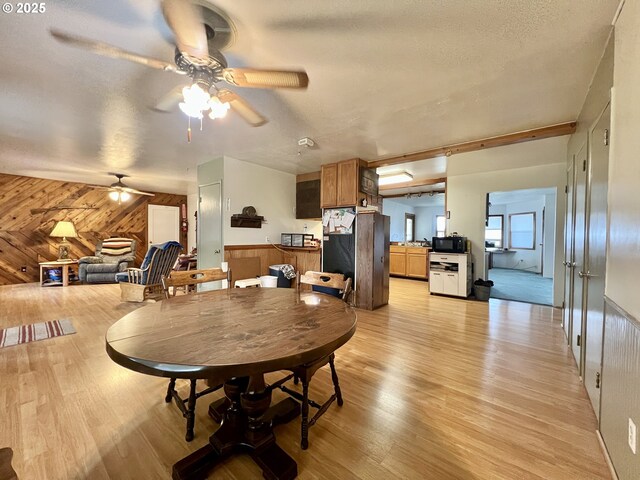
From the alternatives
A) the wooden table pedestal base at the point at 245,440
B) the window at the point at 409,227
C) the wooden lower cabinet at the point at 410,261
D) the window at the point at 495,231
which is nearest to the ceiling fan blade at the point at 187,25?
the wooden table pedestal base at the point at 245,440

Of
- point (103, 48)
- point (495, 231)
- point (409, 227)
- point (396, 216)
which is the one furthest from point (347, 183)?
point (495, 231)

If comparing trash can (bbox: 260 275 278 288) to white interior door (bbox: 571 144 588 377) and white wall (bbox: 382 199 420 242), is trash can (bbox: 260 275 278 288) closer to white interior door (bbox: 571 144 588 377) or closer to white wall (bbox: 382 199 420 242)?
white interior door (bbox: 571 144 588 377)

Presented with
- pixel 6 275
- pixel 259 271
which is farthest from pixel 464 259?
pixel 6 275

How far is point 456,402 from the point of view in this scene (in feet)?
6.02

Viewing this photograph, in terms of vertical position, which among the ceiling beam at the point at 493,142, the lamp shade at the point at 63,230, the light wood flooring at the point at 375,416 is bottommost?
the light wood flooring at the point at 375,416

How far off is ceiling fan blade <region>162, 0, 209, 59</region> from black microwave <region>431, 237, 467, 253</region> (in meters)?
4.83

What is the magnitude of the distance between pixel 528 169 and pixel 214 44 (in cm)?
533

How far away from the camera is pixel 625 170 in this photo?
1.28m

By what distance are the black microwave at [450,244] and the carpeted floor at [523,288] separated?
1160 millimetres

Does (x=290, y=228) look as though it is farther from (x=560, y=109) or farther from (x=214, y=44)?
(x=560, y=109)

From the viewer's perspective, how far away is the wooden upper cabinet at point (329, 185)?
4367mm

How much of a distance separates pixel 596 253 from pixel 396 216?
23.4 feet

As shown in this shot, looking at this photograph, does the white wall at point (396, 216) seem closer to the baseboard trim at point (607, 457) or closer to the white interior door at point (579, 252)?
the white interior door at point (579, 252)

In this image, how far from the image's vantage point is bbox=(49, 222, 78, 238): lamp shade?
578cm
